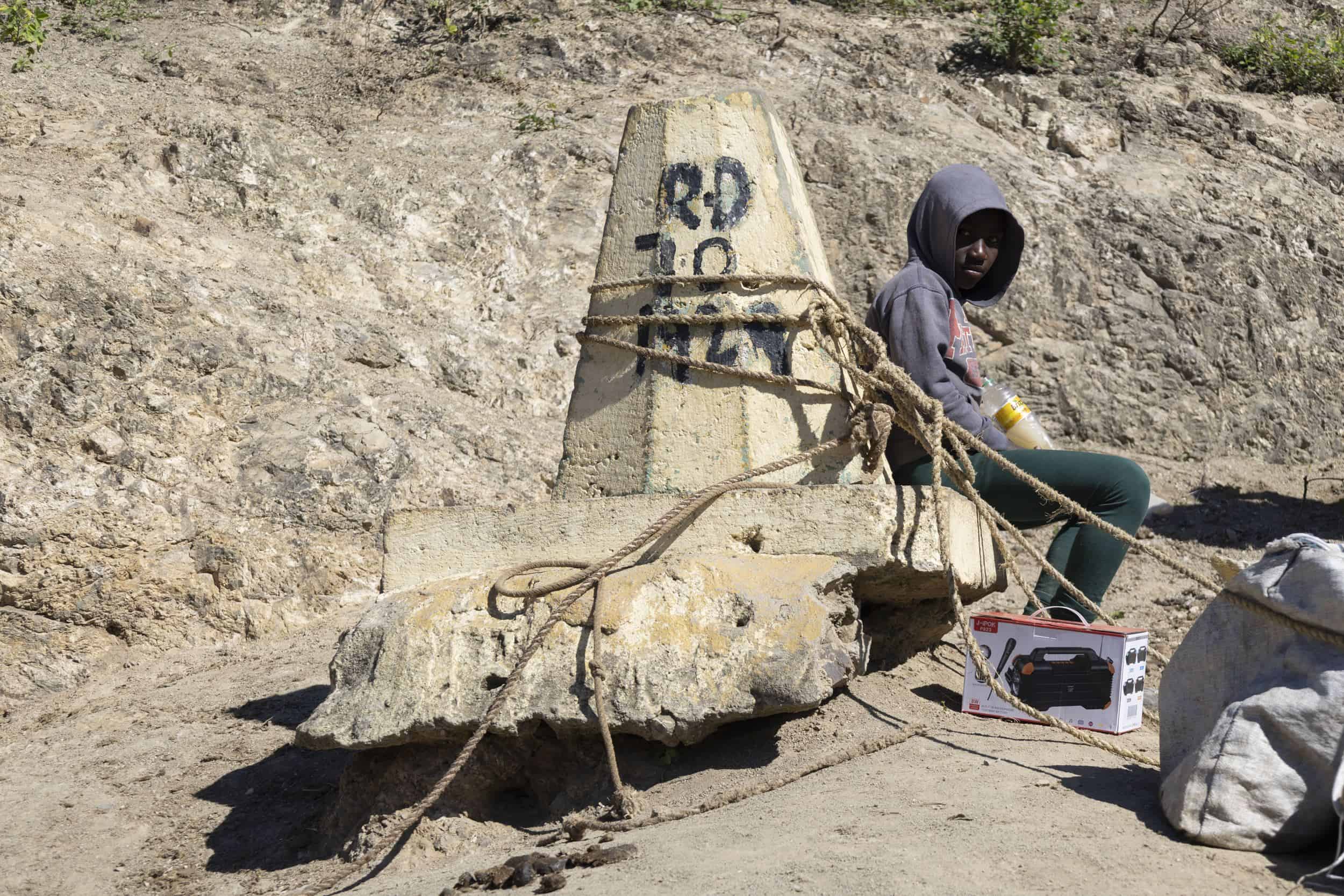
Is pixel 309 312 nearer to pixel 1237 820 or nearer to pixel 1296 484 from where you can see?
pixel 1237 820

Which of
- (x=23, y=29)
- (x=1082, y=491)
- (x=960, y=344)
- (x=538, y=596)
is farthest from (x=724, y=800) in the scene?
(x=23, y=29)

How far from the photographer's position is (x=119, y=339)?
5352 millimetres

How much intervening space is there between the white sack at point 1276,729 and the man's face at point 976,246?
1.70 meters

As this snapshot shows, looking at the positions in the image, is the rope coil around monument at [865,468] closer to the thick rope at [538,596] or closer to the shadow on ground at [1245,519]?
the thick rope at [538,596]

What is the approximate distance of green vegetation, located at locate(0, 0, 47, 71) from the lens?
7.46m

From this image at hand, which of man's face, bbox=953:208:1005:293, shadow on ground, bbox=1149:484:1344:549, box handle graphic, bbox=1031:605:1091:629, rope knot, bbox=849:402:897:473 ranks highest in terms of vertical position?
man's face, bbox=953:208:1005:293

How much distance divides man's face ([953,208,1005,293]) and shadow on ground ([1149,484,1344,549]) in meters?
3.44

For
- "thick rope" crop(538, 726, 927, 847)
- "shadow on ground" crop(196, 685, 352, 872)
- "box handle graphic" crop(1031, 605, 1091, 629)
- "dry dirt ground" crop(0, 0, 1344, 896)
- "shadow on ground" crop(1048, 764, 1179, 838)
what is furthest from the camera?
"shadow on ground" crop(196, 685, 352, 872)

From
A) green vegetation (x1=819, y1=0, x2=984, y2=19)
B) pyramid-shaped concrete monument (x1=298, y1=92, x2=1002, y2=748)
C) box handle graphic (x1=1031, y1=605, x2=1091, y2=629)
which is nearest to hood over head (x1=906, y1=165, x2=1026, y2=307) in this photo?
pyramid-shaped concrete monument (x1=298, y1=92, x2=1002, y2=748)

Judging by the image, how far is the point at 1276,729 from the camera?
215cm

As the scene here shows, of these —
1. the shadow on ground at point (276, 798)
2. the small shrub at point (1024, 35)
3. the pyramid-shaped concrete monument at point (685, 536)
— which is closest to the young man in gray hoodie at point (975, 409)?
the pyramid-shaped concrete monument at point (685, 536)

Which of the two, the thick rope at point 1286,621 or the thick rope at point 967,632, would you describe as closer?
the thick rope at point 1286,621

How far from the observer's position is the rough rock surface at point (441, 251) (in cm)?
511

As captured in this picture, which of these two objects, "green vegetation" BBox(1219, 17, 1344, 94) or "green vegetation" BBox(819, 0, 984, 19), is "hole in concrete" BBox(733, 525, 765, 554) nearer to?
"green vegetation" BBox(819, 0, 984, 19)
